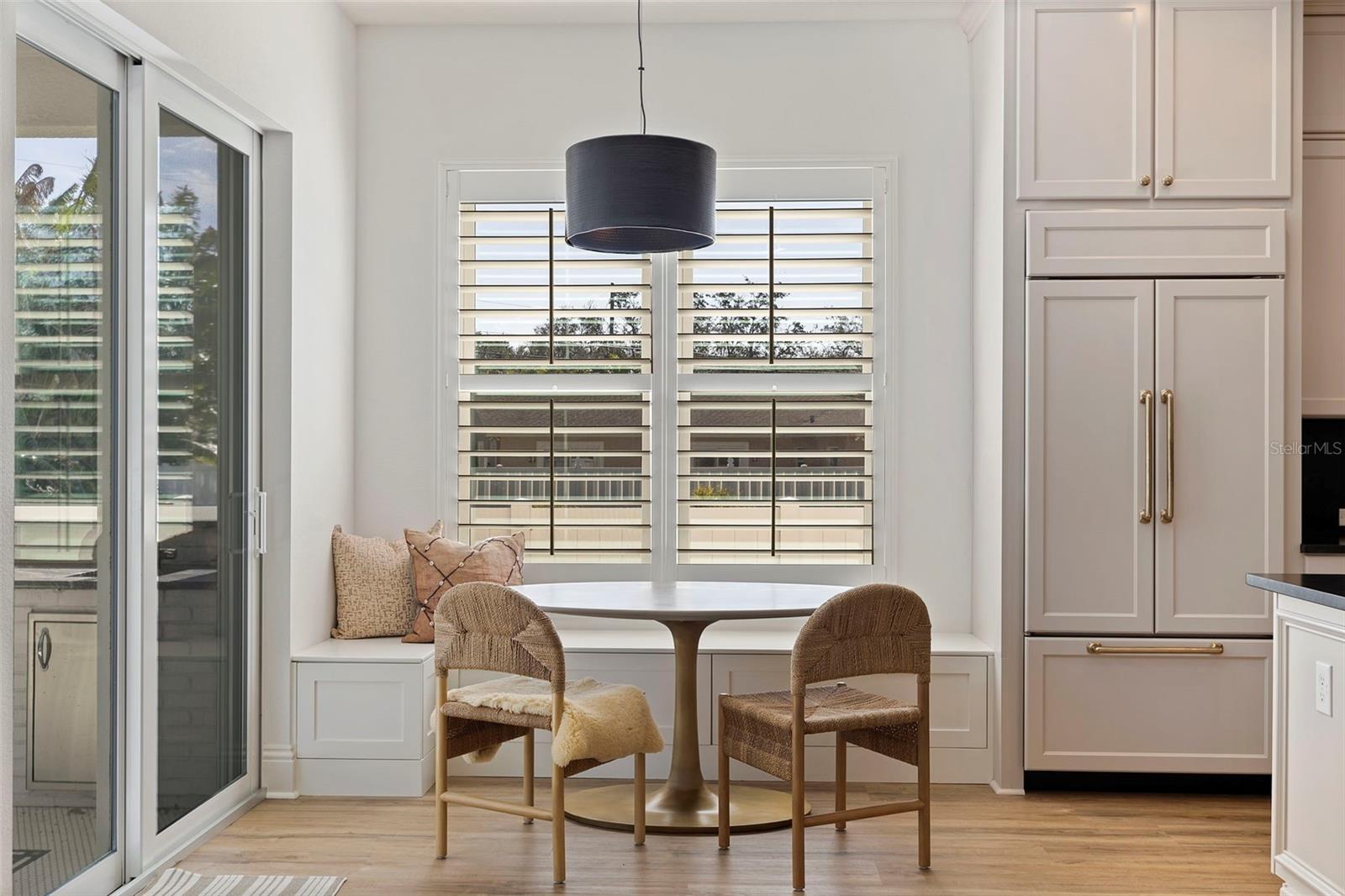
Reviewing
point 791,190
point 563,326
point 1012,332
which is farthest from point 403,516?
point 1012,332

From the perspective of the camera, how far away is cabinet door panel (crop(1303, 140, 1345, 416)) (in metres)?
3.91

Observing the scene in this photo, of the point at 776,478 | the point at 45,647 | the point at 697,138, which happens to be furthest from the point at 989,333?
the point at 45,647

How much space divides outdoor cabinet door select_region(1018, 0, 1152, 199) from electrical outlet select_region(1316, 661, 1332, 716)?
1.83 meters

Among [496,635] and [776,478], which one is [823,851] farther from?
[776,478]

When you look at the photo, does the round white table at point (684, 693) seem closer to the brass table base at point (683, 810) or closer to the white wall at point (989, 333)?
the brass table base at point (683, 810)

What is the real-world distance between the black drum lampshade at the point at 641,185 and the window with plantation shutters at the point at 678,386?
3.82 ft

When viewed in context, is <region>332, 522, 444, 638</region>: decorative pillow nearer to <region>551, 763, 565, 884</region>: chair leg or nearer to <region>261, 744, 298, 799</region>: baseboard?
<region>261, 744, 298, 799</region>: baseboard

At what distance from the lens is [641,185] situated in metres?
3.12

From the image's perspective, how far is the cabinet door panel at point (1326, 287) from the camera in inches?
154

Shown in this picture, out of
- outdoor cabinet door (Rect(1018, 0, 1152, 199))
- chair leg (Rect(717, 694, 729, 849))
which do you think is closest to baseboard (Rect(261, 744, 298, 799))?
chair leg (Rect(717, 694, 729, 849))

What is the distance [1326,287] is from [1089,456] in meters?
1.08

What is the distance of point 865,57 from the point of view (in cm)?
438

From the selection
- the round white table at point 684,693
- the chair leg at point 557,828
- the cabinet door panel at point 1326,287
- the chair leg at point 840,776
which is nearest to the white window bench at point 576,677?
the round white table at point 684,693

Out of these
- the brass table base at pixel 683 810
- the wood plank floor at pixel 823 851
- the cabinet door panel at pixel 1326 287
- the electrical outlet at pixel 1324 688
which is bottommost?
the wood plank floor at pixel 823 851
